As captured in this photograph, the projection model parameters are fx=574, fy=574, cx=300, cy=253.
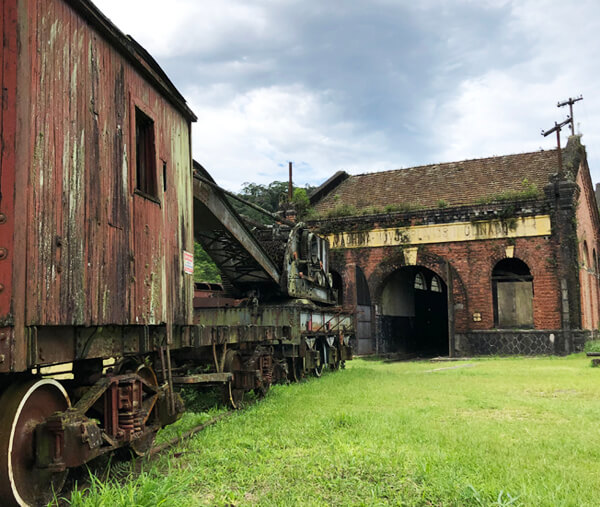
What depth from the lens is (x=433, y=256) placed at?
2208cm

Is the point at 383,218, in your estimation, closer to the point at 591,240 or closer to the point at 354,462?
the point at 591,240

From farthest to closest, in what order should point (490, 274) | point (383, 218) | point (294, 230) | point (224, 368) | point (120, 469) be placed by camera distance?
1. point (383, 218)
2. point (490, 274)
3. point (294, 230)
4. point (224, 368)
5. point (120, 469)

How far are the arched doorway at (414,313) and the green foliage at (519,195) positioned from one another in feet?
14.9

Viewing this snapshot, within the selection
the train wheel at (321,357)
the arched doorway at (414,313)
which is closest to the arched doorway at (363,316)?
the arched doorway at (414,313)

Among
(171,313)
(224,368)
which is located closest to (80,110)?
(171,313)

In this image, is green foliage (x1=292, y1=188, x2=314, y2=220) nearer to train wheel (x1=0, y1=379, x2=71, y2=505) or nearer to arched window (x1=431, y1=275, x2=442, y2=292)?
arched window (x1=431, y1=275, x2=442, y2=292)

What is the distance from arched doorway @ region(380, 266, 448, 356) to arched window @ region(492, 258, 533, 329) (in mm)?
4138

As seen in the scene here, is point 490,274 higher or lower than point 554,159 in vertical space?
lower

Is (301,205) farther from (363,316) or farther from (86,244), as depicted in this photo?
(86,244)

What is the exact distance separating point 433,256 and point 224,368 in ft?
50.6

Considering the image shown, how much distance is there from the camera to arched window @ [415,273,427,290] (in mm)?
27844

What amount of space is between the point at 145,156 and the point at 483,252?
17.6 m

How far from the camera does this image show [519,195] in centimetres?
2111

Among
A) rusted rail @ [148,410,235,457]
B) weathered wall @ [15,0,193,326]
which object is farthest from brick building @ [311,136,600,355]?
weathered wall @ [15,0,193,326]
